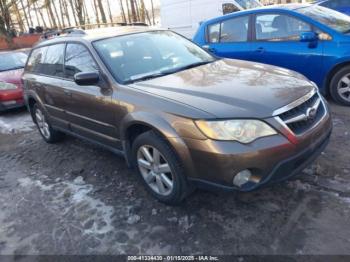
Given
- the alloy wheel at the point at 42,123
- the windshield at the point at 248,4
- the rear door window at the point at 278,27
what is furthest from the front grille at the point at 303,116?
the windshield at the point at 248,4

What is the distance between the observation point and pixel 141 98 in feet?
9.94

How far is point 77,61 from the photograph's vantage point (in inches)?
154

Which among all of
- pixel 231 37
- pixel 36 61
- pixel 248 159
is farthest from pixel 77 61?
pixel 231 37

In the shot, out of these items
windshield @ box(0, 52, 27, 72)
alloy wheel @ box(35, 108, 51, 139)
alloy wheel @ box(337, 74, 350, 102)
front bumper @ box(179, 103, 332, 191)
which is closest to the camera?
front bumper @ box(179, 103, 332, 191)

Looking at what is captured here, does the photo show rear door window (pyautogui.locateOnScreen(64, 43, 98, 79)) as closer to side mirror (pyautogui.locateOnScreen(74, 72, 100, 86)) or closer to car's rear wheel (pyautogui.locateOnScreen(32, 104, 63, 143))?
side mirror (pyautogui.locateOnScreen(74, 72, 100, 86))

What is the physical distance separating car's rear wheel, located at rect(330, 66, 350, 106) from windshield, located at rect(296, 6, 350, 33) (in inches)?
24.8

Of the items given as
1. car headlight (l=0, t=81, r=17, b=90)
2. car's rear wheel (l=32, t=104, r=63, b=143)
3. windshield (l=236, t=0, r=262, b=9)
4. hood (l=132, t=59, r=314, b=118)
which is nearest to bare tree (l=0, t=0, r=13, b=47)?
car headlight (l=0, t=81, r=17, b=90)

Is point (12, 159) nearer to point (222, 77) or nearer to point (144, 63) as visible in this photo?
point (144, 63)

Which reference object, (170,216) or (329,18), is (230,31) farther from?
(170,216)

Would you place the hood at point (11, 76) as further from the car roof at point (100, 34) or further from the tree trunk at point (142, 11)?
the tree trunk at point (142, 11)

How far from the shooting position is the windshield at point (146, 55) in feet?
11.3

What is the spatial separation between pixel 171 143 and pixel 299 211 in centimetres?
125

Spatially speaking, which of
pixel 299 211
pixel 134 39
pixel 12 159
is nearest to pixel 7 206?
pixel 12 159

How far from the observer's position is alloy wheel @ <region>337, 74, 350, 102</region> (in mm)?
4958
